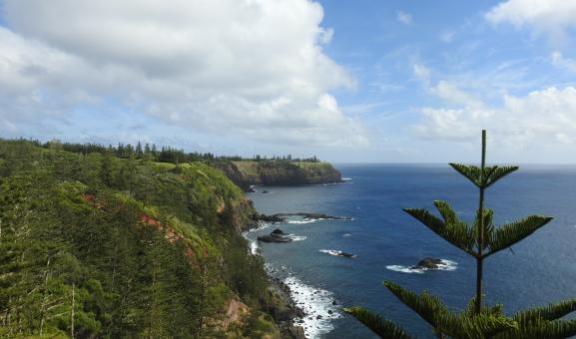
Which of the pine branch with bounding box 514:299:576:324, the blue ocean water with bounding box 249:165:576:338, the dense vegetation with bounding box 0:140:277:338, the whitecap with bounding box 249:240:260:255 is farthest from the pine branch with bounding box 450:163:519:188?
the whitecap with bounding box 249:240:260:255

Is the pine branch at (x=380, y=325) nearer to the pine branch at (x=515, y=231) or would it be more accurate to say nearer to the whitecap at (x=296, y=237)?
the pine branch at (x=515, y=231)

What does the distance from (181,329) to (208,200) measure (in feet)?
221

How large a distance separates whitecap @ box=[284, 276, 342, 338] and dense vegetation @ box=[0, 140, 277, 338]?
674 centimetres

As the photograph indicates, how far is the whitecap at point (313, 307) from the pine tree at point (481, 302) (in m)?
48.7

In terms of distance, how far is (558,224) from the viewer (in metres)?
127

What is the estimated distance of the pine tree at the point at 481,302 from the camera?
29.5ft

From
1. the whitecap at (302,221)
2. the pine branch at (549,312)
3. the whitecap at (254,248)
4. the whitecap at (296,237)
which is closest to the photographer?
the pine branch at (549,312)

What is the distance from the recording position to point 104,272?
127 ft

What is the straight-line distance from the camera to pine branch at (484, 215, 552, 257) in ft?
32.7

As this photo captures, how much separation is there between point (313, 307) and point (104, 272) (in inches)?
1468

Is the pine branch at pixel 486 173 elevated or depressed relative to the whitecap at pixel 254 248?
elevated

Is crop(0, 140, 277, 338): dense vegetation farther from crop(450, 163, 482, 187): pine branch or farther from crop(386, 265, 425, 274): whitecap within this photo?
crop(386, 265, 425, 274): whitecap

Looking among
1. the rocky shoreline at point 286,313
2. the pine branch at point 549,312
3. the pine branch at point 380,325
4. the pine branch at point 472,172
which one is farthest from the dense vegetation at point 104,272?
the pine branch at point 549,312

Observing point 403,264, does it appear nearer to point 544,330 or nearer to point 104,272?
point 104,272
